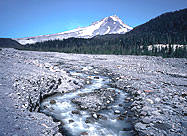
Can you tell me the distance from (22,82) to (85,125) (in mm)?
4481

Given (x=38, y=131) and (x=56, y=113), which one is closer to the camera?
(x=38, y=131)

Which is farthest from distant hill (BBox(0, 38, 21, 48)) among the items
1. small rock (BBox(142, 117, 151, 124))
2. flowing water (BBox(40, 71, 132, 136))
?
small rock (BBox(142, 117, 151, 124))

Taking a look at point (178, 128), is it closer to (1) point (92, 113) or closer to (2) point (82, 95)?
(1) point (92, 113)

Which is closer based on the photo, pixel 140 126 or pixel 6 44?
pixel 140 126

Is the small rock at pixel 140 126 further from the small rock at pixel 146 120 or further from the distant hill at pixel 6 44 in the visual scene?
the distant hill at pixel 6 44

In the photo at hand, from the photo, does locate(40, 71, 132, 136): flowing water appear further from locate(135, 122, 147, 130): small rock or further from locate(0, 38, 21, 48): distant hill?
locate(0, 38, 21, 48): distant hill

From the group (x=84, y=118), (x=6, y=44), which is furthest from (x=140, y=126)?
(x=6, y=44)

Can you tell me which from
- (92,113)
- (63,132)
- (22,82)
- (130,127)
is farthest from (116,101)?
(22,82)

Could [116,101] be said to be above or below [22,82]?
below

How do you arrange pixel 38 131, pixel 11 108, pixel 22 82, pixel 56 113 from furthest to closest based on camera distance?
pixel 22 82 → pixel 56 113 → pixel 11 108 → pixel 38 131

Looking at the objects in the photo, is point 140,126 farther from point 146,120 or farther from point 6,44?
point 6,44

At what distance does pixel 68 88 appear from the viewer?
388 inches

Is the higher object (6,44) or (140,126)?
(6,44)

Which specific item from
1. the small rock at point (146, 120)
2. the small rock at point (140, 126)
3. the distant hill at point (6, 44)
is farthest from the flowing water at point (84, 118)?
the distant hill at point (6, 44)
